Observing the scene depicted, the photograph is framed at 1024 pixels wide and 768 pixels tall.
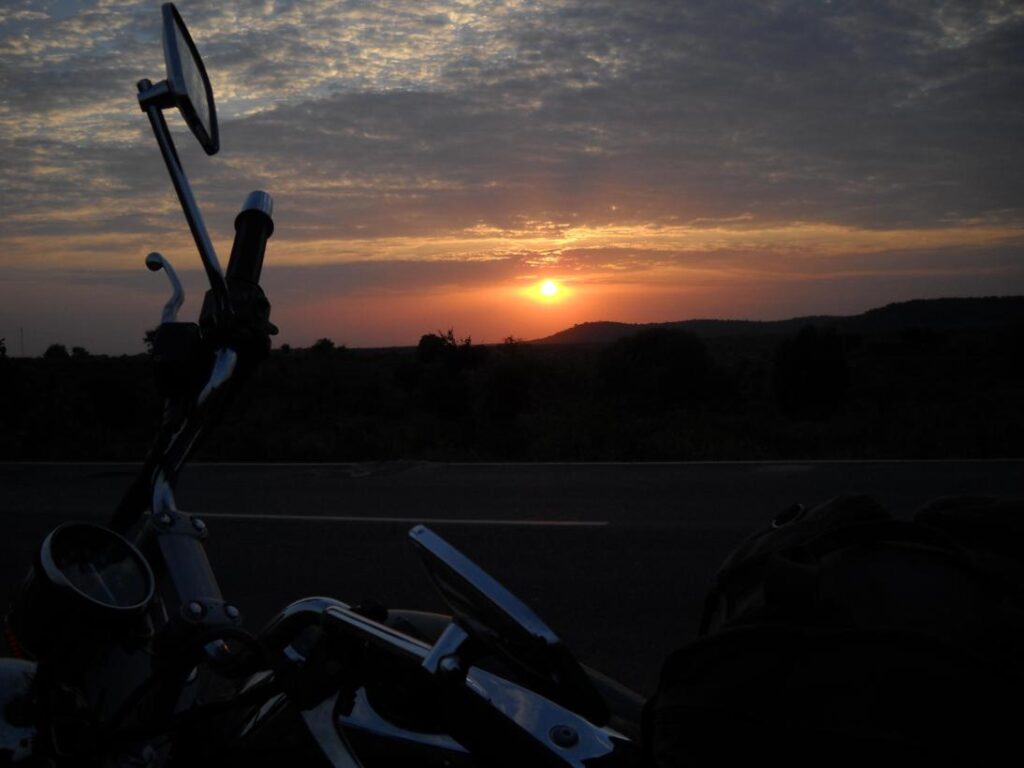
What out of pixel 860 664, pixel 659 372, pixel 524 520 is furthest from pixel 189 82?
pixel 659 372

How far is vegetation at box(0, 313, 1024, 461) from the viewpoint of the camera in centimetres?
1358

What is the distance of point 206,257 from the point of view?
1.82 metres

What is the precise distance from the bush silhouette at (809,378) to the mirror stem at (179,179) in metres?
27.6

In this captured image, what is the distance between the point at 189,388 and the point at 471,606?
2.75 ft

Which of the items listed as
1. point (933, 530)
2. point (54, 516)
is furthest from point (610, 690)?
point (54, 516)

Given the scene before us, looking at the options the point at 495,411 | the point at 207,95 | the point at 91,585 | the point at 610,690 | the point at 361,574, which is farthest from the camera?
the point at 495,411

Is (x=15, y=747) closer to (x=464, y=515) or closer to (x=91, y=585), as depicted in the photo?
(x=91, y=585)

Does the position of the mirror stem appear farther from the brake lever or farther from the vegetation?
the vegetation

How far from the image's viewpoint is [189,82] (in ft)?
6.10

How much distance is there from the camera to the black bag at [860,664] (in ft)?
3.67

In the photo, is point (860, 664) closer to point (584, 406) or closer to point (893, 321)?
point (584, 406)

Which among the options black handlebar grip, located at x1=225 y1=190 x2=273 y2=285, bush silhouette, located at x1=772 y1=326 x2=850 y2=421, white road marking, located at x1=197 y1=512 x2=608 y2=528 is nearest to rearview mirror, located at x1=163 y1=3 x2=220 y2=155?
black handlebar grip, located at x1=225 y1=190 x2=273 y2=285

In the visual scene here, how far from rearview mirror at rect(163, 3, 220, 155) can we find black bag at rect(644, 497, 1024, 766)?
1.28m

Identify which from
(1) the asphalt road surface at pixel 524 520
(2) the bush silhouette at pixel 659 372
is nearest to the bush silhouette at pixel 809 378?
(2) the bush silhouette at pixel 659 372
